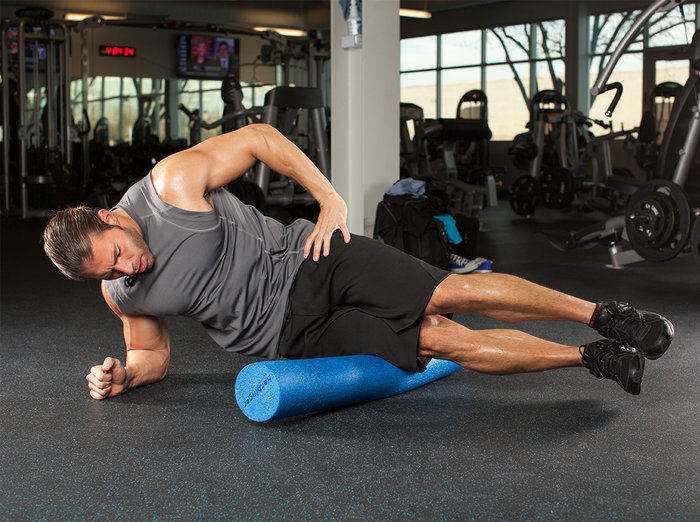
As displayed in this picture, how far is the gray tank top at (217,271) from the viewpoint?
2.13 meters

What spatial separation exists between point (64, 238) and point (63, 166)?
23.4 ft

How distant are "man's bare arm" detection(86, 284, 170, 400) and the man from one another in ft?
0.03

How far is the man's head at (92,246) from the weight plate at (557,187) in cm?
651

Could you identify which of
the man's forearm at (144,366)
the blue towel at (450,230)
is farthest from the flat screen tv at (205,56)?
the man's forearm at (144,366)

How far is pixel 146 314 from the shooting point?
227 cm

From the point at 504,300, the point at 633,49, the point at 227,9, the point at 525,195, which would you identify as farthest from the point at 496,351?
the point at 227,9

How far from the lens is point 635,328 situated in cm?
209

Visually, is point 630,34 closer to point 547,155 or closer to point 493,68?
point 547,155

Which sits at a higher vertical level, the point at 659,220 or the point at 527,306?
the point at 659,220

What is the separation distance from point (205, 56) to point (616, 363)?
39.9 ft

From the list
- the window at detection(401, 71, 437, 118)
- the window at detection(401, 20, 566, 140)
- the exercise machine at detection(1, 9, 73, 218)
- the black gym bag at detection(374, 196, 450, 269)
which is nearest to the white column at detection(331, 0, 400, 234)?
the black gym bag at detection(374, 196, 450, 269)

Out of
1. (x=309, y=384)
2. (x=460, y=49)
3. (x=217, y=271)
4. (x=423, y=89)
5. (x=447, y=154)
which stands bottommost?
(x=309, y=384)

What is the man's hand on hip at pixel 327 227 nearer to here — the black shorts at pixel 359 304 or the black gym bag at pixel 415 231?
the black shorts at pixel 359 304

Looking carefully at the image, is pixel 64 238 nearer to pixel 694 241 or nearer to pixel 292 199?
pixel 694 241
